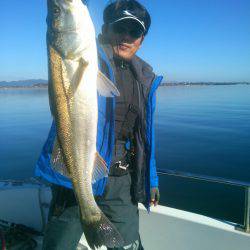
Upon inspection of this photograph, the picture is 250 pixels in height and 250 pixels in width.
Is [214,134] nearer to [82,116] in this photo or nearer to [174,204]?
[174,204]

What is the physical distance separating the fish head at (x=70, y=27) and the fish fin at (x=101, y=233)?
151cm

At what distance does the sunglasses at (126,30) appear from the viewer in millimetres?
3305

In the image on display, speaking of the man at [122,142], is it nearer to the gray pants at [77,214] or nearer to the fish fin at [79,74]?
the gray pants at [77,214]

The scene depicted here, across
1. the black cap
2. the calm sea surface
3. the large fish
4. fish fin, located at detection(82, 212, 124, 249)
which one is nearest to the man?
the black cap

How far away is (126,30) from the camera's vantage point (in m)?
3.33

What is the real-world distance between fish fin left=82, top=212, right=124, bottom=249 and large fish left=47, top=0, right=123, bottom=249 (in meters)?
0.35

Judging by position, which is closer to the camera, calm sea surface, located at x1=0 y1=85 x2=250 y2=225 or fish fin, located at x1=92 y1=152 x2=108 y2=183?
fish fin, located at x1=92 y1=152 x2=108 y2=183

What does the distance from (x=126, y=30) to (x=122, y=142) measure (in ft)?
4.06

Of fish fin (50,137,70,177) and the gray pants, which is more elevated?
fish fin (50,137,70,177)

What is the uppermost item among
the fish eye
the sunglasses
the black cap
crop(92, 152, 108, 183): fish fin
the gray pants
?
the black cap

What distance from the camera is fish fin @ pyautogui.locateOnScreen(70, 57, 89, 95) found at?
2127 millimetres

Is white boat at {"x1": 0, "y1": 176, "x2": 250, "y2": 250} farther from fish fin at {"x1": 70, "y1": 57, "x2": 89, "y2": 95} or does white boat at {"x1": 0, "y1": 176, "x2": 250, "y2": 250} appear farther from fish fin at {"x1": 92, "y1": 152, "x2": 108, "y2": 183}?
fish fin at {"x1": 70, "y1": 57, "x2": 89, "y2": 95}

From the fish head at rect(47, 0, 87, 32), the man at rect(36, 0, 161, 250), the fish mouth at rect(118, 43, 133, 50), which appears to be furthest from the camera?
the fish mouth at rect(118, 43, 133, 50)

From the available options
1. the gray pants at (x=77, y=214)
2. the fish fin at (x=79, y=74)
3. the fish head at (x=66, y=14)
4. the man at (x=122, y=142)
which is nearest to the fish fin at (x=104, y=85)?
the fish fin at (x=79, y=74)
